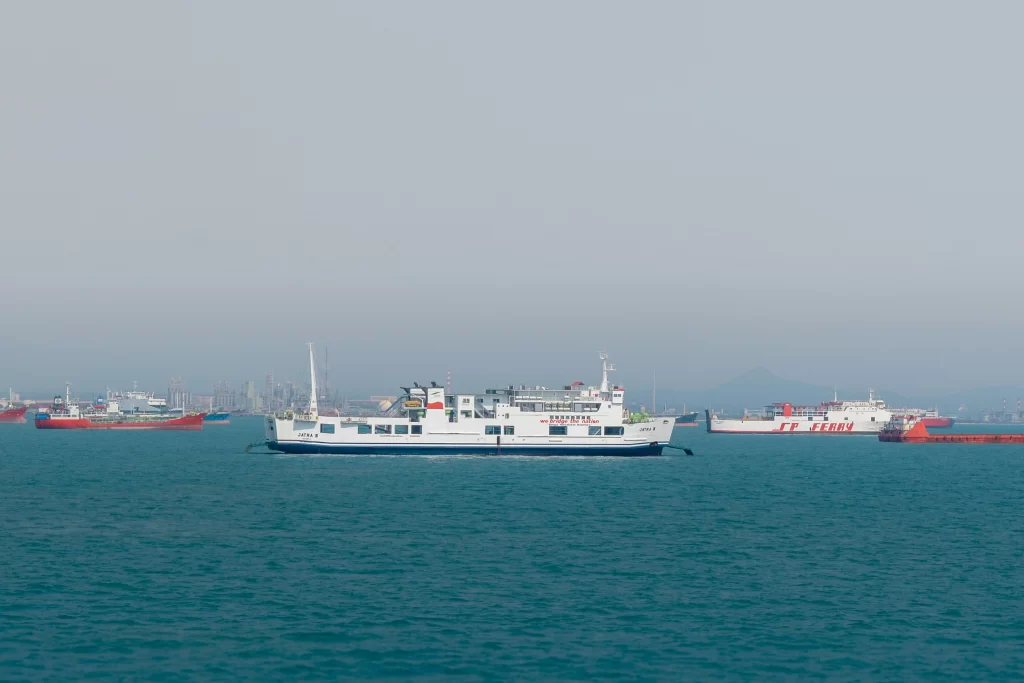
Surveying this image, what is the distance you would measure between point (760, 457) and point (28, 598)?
101031 mm

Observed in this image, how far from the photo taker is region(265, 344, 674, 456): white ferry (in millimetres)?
104500

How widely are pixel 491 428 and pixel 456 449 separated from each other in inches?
168

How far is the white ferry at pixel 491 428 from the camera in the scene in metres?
104

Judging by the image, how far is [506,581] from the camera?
137 feet

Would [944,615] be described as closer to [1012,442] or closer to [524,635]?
[524,635]

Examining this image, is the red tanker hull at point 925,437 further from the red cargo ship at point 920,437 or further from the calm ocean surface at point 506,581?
the calm ocean surface at point 506,581

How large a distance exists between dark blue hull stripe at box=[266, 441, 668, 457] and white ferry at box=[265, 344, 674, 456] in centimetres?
10

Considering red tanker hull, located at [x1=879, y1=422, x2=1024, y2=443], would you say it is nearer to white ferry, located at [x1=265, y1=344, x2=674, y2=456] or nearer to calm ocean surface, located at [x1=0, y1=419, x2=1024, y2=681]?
white ferry, located at [x1=265, y1=344, x2=674, y2=456]

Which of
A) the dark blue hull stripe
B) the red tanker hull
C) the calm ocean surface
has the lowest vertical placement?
the red tanker hull

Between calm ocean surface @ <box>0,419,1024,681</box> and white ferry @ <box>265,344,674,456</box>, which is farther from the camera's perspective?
white ferry @ <box>265,344,674,456</box>

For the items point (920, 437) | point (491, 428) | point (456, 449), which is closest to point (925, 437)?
point (920, 437)

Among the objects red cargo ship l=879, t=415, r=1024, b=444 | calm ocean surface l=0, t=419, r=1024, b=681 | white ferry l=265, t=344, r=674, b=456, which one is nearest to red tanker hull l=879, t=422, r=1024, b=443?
red cargo ship l=879, t=415, r=1024, b=444

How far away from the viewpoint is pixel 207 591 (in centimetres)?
3900

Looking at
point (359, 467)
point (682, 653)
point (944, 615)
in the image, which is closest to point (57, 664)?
point (682, 653)
